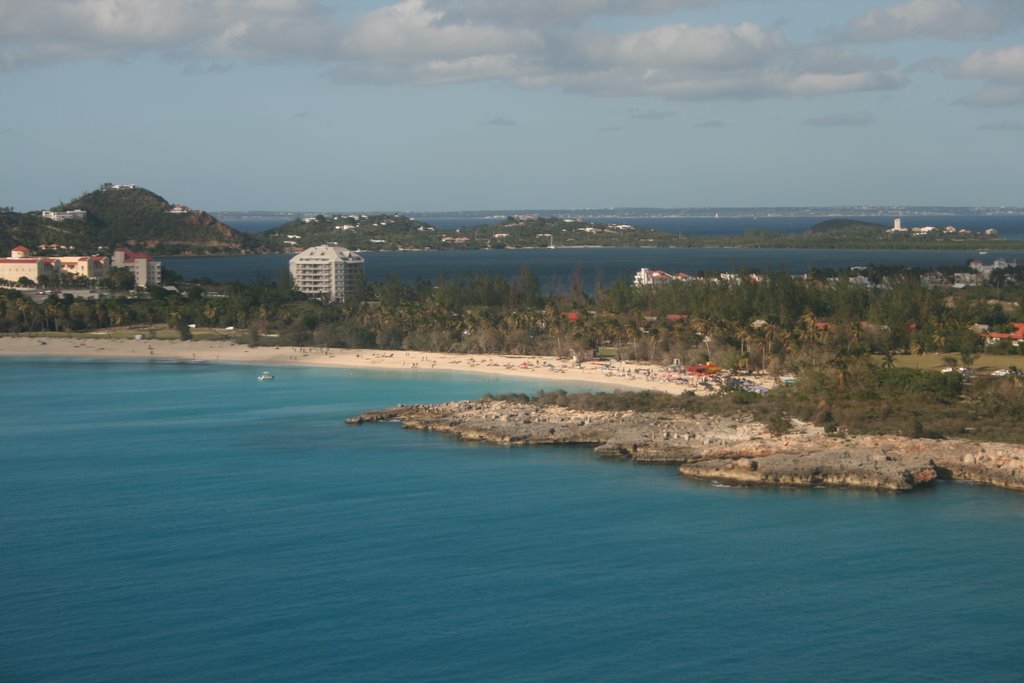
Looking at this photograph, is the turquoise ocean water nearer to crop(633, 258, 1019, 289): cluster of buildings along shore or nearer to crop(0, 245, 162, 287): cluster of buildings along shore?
crop(633, 258, 1019, 289): cluster of buildings along shore

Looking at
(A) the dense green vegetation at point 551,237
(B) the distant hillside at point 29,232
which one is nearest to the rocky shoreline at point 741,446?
(B) the distant hillside at point 29,232

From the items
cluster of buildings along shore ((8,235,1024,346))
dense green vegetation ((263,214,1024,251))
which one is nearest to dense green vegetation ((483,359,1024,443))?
cluster of buildings along shore ((8,235,1024,346))

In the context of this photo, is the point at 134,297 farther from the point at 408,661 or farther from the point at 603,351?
the point at 408,661

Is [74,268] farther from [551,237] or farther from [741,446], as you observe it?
[551,237]

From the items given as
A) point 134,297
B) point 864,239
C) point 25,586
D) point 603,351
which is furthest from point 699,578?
point 864,239

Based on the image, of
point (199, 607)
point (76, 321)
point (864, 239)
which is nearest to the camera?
point (199, 607)

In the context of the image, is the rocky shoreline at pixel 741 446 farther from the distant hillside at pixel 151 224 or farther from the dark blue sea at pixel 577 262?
the distant hillside at pixel 151 224

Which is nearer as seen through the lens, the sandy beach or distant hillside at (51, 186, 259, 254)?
the sandy beach
